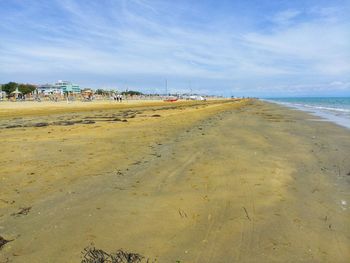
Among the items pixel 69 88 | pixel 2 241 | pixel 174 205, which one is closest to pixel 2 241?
pixel 2 241

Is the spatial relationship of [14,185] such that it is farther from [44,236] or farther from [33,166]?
[44,236]

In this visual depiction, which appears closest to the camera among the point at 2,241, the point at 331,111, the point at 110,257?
the point at 110,257

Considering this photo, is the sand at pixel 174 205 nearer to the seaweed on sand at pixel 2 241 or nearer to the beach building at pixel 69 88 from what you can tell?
the seaweed on sand at pixel 2 241

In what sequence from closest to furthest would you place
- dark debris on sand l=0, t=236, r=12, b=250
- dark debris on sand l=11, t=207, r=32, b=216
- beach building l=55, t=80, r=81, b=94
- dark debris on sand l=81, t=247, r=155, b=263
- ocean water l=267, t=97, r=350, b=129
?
dark debris on sand l=81, t=247, r=155, b=263 → dark debris on sand l=0, t=236, r=12, b=250 → dark debris on sand l=11, t=207, r=32, b=216 → ocean water l=267, t=97, r=350, b=129 → beach building l=55, t=80, r=81, b=94

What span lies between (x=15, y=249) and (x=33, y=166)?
3922 millimetres

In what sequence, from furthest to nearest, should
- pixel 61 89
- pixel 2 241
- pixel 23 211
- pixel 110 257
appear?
pixel 61 89
pixel 23 211
pixel 2 241
pixel 110 257

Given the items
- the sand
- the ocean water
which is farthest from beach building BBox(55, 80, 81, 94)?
the sand

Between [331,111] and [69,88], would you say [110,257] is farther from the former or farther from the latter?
[69,88]

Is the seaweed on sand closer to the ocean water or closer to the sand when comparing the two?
the sand

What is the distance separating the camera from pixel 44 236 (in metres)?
4.00

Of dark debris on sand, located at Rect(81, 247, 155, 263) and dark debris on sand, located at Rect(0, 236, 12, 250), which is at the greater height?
dark debris on sand, located at Rect(0, 236, 12, 250)

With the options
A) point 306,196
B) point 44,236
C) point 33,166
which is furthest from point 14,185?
point 306,196

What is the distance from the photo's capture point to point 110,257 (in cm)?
356

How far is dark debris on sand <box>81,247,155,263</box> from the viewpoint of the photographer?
349cm
